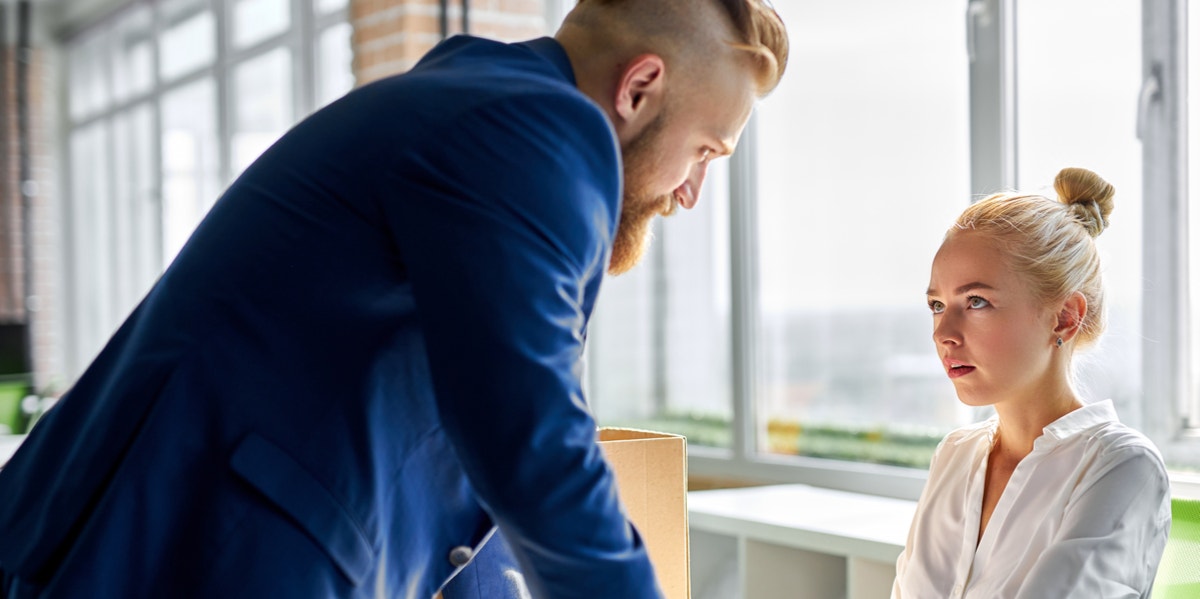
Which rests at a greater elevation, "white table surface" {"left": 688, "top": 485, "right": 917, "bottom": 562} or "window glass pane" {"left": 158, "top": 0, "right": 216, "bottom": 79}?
"window glass pane" {"left": 158, "top": 0, "right": 216, "bottom": 79}

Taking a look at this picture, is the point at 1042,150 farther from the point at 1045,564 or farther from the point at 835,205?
the point at 1045,564

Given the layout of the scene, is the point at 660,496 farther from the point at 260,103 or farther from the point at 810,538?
the point at 260,103

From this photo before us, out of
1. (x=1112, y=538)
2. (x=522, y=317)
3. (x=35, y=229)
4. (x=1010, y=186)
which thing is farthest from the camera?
(x=35, y=229)

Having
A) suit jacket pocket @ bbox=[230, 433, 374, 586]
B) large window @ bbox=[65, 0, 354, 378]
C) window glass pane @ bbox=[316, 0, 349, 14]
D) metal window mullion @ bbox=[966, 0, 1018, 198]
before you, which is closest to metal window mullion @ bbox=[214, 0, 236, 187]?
large window @ bbox=[65, 0, 354, 378]

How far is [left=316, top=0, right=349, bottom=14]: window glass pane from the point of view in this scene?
5.24 metres

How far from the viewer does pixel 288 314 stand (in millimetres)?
825

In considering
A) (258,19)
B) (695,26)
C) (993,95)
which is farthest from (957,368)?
(258,19)

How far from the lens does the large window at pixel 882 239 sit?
238cm

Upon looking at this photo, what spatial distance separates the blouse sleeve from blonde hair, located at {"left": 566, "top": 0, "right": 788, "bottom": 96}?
0.74 meters

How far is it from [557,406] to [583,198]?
14cm

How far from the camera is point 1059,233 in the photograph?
1.62m

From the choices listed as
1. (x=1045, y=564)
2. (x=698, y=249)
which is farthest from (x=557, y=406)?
(x=698, y=249)

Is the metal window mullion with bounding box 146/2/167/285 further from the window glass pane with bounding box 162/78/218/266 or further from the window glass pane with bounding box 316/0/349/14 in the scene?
the window glass pane with bounding box 316/0/349/14

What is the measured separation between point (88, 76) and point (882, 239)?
6899 mm
